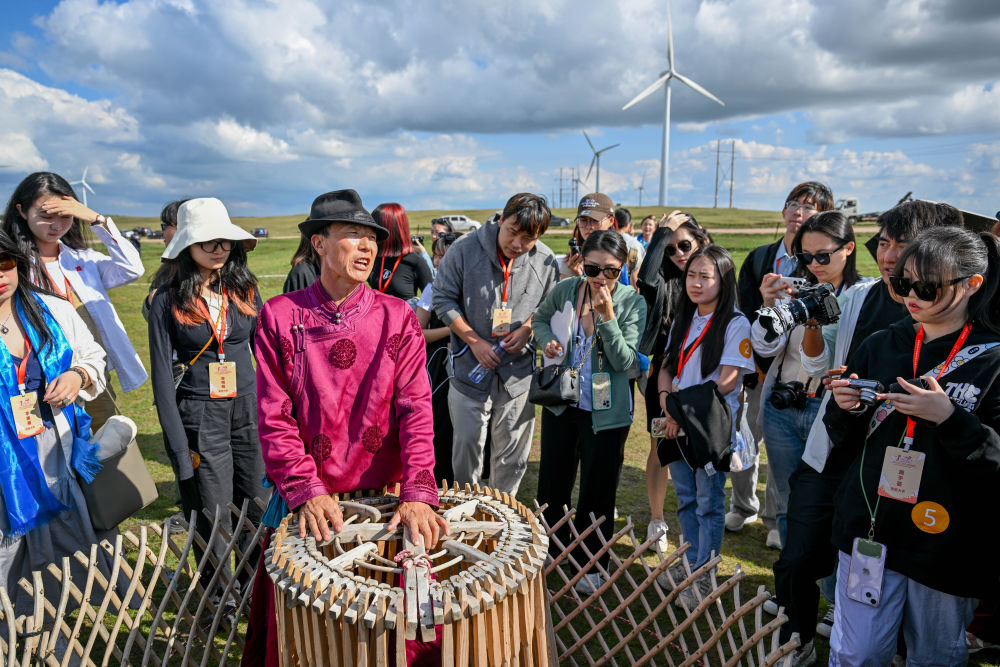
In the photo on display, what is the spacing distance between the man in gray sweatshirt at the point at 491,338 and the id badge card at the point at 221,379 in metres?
1.38

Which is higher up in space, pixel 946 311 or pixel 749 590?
pixel 946 311

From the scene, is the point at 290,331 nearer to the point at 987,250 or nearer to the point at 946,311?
the point at 946,311

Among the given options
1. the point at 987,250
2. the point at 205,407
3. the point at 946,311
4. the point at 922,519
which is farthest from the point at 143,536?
the point at 987,250

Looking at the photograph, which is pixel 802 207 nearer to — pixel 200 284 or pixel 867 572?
pixel 867 572

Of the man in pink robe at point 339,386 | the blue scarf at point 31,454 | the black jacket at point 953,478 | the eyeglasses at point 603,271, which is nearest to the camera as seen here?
the black jacket at point 953,478

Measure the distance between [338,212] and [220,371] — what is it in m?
1.62

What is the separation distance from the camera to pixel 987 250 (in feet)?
7.70

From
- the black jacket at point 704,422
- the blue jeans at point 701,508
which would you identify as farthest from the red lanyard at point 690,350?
the blue jeans at point 701,508

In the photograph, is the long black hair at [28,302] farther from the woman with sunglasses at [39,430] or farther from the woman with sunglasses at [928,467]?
the woman with sunglasses at [928,467]

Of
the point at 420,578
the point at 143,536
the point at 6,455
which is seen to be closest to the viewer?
the point at 420,578

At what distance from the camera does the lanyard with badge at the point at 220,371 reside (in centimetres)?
353

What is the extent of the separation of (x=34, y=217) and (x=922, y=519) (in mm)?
4643

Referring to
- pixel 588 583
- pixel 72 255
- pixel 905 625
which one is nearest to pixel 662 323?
pixel 588 583

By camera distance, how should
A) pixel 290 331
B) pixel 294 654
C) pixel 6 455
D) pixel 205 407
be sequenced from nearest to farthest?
pixel 294 654, pixel 290 331, pixel 6 455, pixel 205 407
